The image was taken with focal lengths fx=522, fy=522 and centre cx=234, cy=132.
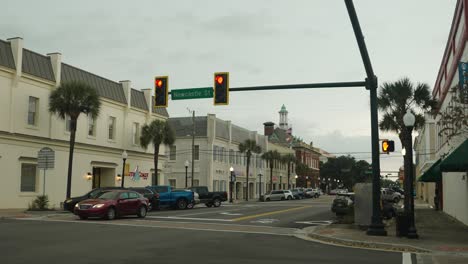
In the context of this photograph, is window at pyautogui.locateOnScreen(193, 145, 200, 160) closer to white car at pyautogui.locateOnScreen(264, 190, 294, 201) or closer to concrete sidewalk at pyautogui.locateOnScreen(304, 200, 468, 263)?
white car at pyautogui.locateOnScreen(264, 190, 294, 201)

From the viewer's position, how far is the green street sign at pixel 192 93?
2139cm

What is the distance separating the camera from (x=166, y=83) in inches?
829

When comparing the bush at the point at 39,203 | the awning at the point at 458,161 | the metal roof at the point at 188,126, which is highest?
the metal roof at the point at 188,126

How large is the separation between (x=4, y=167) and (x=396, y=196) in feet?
126

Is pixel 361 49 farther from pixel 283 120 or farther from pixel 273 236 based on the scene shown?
pixel 283 120

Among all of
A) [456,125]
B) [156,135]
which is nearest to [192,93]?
[456,125]

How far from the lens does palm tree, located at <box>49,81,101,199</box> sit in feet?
113

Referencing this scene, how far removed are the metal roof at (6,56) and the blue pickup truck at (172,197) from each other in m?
12.1

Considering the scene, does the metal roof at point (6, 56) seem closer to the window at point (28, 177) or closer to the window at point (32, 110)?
the window at point (32, 110)

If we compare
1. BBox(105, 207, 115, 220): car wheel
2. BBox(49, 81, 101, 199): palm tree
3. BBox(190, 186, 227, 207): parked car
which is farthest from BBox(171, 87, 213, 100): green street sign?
BBox(190, 186, 227, 207): parked car

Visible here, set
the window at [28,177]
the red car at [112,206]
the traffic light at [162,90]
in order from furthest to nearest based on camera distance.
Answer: the window at [28,177] → the red car at [112,206] → the traffic light at [162,90]

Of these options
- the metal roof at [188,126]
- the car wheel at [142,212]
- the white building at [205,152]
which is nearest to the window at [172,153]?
the white building at [205,152]

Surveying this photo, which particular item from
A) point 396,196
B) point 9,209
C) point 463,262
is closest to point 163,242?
point 463,262

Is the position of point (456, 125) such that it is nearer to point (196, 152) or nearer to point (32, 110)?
point (32, 110)
